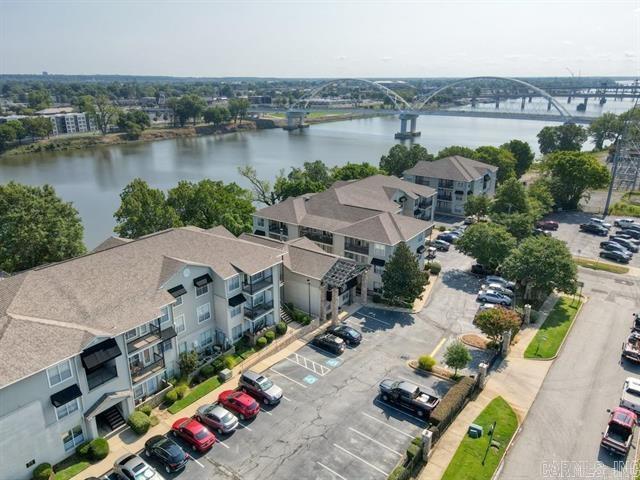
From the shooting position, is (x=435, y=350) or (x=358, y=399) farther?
(x=435, y=350)

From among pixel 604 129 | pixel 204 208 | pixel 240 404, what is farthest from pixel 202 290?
pixel 604 129

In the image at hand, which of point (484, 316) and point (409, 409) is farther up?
point (484, 316)

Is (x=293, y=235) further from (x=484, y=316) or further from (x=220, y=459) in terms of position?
(x=220, y=459)

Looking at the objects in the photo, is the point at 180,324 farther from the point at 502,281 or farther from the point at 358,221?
the point at 502,281

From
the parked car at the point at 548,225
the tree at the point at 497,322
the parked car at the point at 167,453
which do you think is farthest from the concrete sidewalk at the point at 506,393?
the parked car at the point at 548,225

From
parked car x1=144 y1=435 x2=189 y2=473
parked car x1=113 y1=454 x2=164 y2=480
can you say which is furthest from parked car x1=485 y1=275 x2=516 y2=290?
parked car x1=113 y1=454 x2=164 y2=480

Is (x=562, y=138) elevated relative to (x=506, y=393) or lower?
elevated

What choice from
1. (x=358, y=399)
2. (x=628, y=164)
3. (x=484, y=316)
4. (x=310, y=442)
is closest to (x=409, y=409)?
(x=358, y=399)

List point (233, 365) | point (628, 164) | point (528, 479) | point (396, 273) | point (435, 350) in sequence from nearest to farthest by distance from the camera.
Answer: point (528, 479) < point (233, 365) < point (435, 350) < point (396, 273) < point (628, 164)
